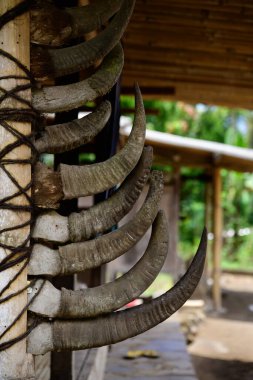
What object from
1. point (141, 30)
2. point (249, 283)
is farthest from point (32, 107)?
point (249, 283)

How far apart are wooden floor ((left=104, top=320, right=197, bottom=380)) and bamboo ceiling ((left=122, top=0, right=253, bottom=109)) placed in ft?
7.31

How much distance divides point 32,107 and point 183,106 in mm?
13789

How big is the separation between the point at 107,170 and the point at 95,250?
234 mm

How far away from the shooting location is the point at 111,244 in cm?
147

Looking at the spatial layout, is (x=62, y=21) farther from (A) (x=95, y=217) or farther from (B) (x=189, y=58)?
(B) (x=189, y=58)

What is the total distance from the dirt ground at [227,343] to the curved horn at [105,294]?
193 inches

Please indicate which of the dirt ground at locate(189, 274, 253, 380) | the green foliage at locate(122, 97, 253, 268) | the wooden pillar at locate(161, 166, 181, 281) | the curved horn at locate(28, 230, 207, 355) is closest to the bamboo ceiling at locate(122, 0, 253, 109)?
the curved horn at locate(28, 230, 207, 355)

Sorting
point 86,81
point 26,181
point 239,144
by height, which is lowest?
point 239,144

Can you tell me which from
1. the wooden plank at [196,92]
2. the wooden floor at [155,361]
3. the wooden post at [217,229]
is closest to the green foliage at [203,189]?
the wooden post at [217,229]

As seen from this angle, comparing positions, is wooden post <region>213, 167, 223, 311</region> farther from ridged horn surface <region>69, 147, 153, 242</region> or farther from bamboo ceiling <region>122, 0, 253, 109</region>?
ridged horn surface <region>69, 147, 153, 242</region>

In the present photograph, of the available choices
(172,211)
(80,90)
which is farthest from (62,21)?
(172,211)

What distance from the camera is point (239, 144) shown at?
13719 millimetres

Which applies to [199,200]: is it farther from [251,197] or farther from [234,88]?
[234,88]

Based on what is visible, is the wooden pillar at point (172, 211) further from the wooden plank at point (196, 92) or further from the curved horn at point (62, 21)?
the curved horn at point (62, 21)
